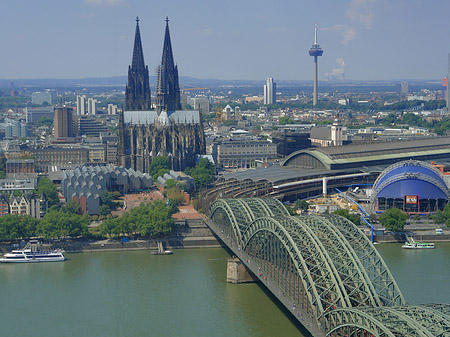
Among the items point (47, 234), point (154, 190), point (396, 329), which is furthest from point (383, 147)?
point (396, 329)

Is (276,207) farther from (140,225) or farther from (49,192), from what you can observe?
(49,192)

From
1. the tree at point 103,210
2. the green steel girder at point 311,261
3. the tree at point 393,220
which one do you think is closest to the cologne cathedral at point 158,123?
the tree at point 103,210

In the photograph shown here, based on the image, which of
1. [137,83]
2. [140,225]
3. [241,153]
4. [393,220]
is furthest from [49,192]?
[241,153]

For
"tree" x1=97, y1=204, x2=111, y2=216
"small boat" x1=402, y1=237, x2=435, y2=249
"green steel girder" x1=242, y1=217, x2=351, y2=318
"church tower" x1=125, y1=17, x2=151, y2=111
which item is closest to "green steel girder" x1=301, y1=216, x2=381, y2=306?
"green steel girder" x1=242, y1=217, x2=351, y2=318

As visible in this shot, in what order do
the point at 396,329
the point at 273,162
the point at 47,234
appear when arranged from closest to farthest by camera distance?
the point at 396,329 < the point at 47,234 < the point at 273,162

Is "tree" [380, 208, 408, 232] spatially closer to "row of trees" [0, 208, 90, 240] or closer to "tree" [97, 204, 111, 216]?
"row of trees" [0, 208, 90, 240]

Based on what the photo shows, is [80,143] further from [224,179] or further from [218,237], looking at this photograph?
[218,237]
